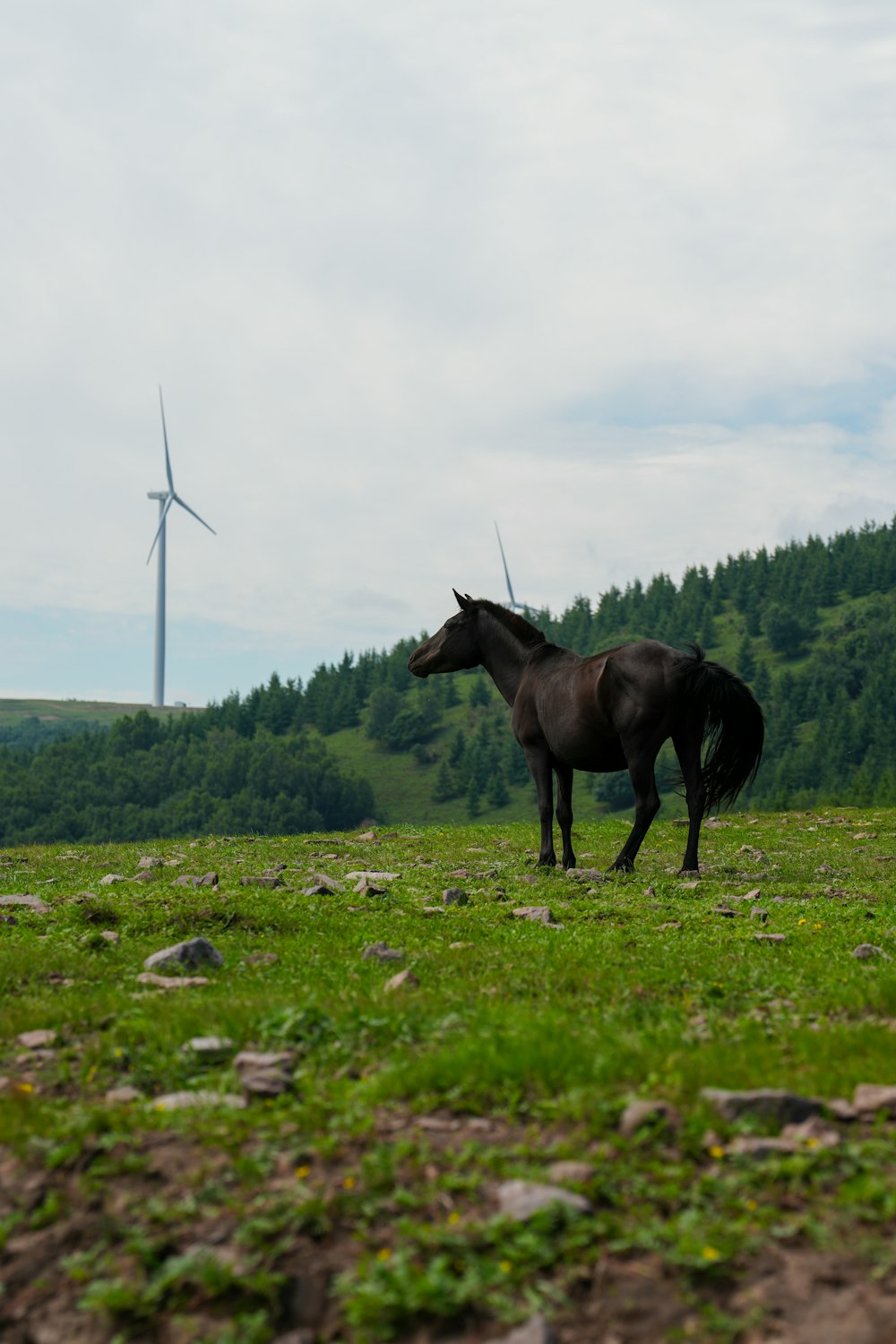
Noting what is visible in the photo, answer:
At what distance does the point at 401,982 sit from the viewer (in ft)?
23.7

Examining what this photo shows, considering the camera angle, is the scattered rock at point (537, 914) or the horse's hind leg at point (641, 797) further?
the horse's hind leg at point (641, 797)

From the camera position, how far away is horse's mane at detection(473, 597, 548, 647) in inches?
721

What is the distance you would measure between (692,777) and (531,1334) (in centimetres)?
1276

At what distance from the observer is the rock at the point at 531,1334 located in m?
3.33

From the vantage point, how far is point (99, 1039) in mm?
6012

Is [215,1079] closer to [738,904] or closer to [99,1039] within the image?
[99,1039]

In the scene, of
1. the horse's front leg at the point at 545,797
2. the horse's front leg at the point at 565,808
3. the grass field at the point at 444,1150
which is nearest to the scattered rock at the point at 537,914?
the grass field at the point at 444,1150

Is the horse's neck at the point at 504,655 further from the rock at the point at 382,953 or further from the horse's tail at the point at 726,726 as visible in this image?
the rock at the point at 382,953

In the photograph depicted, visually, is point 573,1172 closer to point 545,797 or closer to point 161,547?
point 545,797

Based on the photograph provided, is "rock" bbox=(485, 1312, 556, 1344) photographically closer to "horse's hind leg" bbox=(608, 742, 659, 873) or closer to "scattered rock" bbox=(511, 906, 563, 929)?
"scattered rock" bbox=(511, 906, 563, 929)

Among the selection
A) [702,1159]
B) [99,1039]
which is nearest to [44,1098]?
[99,1039]

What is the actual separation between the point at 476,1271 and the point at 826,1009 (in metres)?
3.76

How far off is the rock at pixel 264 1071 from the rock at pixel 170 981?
1.88 m

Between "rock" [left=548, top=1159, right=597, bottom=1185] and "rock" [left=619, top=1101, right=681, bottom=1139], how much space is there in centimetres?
32
